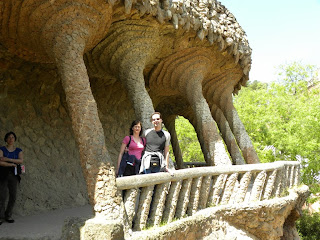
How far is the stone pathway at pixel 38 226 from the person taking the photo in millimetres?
3865

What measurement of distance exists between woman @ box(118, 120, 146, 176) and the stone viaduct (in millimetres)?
439

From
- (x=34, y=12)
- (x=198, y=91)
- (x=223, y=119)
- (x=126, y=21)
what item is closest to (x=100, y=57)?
(x=126, y=21)

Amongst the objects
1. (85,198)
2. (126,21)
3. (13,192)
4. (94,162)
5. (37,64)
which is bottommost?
(85,198)

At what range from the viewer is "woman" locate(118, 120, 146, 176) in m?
4.22

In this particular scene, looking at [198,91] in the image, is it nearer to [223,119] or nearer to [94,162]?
[223,119]

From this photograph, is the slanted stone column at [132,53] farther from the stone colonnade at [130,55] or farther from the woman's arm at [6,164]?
the woman's arm at [6,164]

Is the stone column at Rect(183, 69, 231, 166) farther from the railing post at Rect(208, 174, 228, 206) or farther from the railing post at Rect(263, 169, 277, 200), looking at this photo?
the railing post at Rect(208, 174, 228, 206)

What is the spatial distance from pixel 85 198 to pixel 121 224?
11.0 feet

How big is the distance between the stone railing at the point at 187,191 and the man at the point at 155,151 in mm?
219

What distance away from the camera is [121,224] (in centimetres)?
330

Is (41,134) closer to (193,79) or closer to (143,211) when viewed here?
(193,79)

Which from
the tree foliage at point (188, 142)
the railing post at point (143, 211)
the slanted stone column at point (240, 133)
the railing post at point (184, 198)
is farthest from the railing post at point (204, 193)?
the tree foliage at point (188, 142)

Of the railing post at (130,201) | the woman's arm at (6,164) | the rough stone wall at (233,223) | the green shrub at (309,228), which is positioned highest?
the woman's arm at (6,164)

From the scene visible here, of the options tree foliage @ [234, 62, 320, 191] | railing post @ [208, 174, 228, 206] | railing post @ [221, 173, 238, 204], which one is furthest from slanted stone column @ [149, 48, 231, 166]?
tree foliage @ [234, 62, 320, 191]
